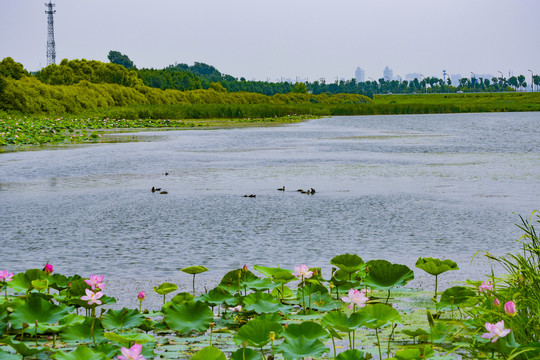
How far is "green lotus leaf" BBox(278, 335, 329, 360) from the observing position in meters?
2.75

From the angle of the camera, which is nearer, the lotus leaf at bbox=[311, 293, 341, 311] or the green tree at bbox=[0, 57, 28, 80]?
the lotus leaf at bbox=[311, 293, 341, 311]

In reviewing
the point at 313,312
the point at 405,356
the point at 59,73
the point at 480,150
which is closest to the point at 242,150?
the point at 480,150

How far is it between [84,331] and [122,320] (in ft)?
0.70

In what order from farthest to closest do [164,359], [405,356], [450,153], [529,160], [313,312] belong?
[450,153], [529,160], [313,312], [164,359], [405,356]

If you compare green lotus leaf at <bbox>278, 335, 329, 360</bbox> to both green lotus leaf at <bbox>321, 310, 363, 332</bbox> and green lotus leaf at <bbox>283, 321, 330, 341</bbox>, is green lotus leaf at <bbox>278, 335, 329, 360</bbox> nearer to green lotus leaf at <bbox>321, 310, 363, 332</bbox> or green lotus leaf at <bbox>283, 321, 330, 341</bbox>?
green lotus leaf at <bbox>283, 321, 330, 341</bbox>

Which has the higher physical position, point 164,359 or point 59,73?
point 59,73

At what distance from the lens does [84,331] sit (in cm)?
327

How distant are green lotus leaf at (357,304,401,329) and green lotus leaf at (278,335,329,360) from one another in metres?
0.39

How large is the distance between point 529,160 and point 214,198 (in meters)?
9.14

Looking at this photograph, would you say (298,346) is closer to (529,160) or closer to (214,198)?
(214,198)

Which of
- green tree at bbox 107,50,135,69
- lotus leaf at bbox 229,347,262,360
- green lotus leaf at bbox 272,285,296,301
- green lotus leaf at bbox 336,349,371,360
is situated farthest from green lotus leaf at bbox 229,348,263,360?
green tree at bbox 107,50,135,69

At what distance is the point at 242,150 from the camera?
747 inches

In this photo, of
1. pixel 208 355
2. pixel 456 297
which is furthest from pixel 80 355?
pixel 456 297

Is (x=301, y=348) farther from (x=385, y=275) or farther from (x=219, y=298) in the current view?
(x=385, y=275)
